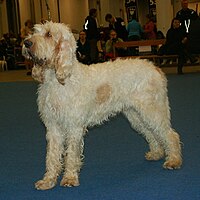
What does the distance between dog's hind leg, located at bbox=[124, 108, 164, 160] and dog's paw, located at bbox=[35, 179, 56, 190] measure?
108 cm

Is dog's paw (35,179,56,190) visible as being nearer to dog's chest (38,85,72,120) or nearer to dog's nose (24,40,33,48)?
dog's chest (38,85,72,120)

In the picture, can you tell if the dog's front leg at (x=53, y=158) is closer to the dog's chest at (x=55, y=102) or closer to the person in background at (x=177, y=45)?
the dog's chest at (x=55, y=102)

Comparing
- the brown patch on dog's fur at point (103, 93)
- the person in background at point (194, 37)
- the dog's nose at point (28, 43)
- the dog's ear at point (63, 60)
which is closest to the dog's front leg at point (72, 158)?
the brown patch on dog's fur at point (103, 93)

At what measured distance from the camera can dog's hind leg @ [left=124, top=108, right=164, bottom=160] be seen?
4.37 meters

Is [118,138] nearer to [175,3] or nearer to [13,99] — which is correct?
[13,99]

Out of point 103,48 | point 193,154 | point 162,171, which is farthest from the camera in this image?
point 103,48

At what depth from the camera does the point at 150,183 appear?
3631 millimetres

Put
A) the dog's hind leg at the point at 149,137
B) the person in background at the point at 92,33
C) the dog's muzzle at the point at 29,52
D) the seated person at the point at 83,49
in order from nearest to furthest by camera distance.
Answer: the dog's muzzle at the point at 29,52
the dog's hind leg at the point at 149,137
the seated person at the point at 83,49
the person in background at the point at 92,33

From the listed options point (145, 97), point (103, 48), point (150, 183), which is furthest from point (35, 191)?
point (103, 48)

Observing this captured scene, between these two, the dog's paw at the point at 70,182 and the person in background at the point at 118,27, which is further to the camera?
the person in background at the point at 118,27

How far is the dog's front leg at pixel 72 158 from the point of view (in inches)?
144

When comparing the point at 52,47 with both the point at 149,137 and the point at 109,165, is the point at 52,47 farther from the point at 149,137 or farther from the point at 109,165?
the point at 149,137

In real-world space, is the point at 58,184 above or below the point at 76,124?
below

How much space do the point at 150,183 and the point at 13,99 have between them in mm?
5966
